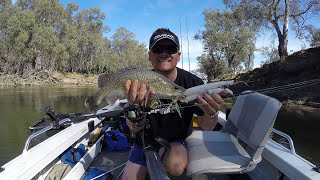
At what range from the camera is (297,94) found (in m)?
20.7

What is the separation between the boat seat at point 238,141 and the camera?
2898mm

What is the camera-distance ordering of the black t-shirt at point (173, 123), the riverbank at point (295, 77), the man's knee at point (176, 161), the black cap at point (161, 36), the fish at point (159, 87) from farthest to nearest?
the riverbank at point (295, 77) → the black t-shirt at point (173, 123) → the black cap at point (161, 36) → the man's knee at point (176, 161) → the fish at point (159, 87)

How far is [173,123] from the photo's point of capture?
370 cm

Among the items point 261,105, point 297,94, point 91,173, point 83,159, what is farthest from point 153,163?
point 297,94

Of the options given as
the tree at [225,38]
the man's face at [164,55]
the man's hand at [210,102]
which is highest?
the tree at [225,38]

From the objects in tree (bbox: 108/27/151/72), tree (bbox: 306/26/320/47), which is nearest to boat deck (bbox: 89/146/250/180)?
tree (bbox: 306/26/320/47)

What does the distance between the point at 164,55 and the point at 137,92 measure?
0.60 m

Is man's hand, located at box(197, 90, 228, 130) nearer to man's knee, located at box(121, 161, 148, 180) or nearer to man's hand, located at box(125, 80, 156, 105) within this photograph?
man's hand, located at box(125, 80, 156, 105)

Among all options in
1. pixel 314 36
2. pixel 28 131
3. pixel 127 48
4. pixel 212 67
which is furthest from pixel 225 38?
pixel 127 48

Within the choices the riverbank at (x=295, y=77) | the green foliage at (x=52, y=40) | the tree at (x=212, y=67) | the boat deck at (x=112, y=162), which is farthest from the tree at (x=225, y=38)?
the boat deck at (x=112, y=162)

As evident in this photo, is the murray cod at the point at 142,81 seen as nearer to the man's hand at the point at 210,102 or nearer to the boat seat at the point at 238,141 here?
the man's hand at the point at 210,102

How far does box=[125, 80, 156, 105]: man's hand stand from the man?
42 cm

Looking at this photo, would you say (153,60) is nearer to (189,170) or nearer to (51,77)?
(189,170)

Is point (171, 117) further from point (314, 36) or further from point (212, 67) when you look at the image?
point (212, 67)
